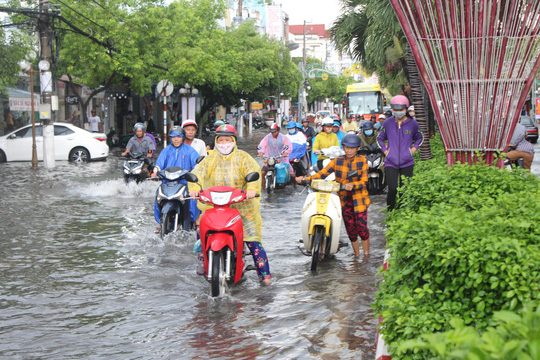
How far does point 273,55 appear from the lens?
46438 millimetres

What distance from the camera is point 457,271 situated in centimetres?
329

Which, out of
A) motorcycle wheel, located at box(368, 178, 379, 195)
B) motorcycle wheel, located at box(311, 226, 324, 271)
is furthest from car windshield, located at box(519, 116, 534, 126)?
motorcycle wheel, located at box(311, 226, 324, 271)

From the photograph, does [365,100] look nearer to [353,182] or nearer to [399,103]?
[399,103]

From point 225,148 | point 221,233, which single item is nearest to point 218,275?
point 221,233

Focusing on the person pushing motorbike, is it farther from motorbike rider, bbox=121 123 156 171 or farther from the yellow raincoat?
the yellow raincoat

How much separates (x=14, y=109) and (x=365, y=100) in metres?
18.9

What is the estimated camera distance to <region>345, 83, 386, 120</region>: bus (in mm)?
38656

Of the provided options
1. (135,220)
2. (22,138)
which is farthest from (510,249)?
(22,138)

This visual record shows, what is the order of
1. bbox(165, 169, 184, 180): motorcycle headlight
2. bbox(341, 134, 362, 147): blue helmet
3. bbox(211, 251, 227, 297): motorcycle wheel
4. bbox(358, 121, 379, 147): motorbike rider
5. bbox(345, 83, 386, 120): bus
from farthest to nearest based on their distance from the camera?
bbox(345, 83, 386, 120): bus → bbox(358, 121, 379, 147): motorbike rider → bbox(165, 169, 184, 180): motorcycle headlight → bbox(341, 134, 362, 147): blue helmet → bbox(211, 251, 227, 297): motorcycle wheel

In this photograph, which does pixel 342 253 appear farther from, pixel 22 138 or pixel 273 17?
pixel 273 17

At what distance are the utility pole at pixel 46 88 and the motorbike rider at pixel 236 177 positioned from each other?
16.0 metres

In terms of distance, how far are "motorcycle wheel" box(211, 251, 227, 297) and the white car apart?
62.1 ft

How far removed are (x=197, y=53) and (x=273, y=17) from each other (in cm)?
7694

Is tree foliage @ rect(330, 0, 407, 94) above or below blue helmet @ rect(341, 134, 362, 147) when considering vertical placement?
above
